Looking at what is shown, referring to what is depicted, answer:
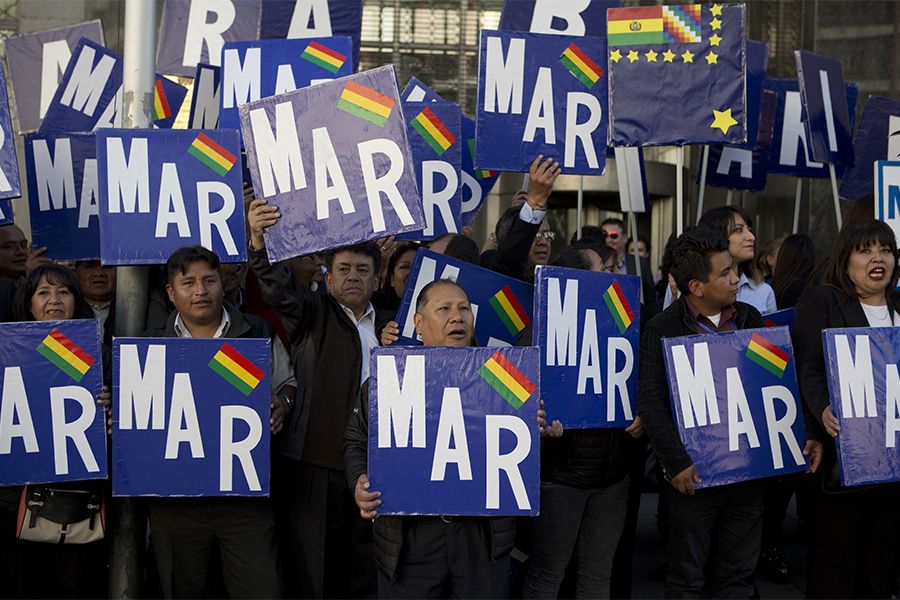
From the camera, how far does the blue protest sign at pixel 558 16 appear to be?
7.29 m

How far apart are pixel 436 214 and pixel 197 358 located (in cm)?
193

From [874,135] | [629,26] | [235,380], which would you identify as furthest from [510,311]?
[874,135]

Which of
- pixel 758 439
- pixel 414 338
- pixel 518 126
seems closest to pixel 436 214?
pixel 518 126

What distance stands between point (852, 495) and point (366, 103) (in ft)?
9.04

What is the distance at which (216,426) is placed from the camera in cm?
491

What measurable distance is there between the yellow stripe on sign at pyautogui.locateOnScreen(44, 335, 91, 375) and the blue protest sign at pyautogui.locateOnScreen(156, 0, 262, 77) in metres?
3.38

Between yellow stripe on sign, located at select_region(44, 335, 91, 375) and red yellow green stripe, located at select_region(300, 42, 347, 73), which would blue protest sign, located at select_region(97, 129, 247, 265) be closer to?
yellow stripe on sign, located at select_region(44, 335, 91, 375)

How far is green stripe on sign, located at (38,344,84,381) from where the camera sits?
196 inches

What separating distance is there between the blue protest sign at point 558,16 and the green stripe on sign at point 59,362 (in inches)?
142

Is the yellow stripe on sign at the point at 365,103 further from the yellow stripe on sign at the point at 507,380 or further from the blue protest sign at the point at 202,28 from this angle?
the blue protest sign at the point at 202,28

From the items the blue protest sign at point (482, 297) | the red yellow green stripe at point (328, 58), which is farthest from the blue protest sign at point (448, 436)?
the red yellow green stripe at point (328, 58)

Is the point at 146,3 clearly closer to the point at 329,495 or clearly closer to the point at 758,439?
the point at 329,495

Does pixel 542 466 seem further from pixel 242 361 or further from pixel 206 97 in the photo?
pixel 206 97

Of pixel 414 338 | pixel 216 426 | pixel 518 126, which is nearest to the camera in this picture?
pixel 216 426
